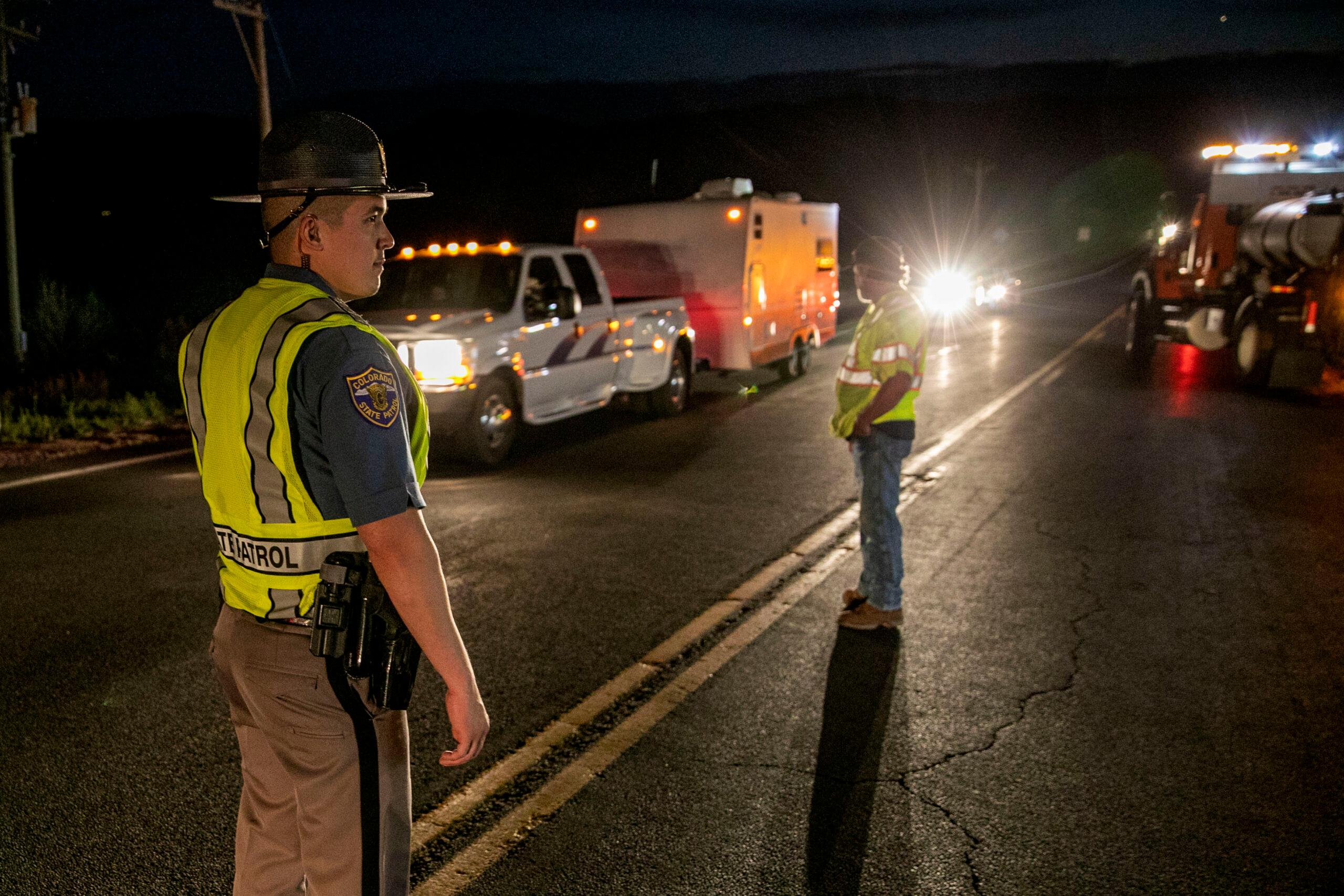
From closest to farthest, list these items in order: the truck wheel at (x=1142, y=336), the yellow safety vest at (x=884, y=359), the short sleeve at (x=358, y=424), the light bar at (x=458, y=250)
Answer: the short sleeve at (x=358, y=424) < the yellow safety vest at (x=884, y=359) < the light bar at (x=458, y=250) < the truck wheel at (x=1142, y=336)

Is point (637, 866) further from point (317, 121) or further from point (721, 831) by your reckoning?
point (317, 121)

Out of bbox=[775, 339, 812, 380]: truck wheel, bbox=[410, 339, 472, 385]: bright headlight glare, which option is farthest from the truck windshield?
bbox=[775, 339, 812, 380]: truck wheel

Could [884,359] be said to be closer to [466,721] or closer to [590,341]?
[466,721]

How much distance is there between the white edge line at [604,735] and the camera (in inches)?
139

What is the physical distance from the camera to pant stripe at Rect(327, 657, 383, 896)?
6.86 ft

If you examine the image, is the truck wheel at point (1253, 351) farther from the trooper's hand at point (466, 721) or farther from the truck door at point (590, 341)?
the trooper's hand at point (466, 721)

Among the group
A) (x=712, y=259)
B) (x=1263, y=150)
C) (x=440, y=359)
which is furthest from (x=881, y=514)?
(x=1263, y=150)

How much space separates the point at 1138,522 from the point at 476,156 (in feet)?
352

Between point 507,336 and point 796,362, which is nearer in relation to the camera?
point 507,336

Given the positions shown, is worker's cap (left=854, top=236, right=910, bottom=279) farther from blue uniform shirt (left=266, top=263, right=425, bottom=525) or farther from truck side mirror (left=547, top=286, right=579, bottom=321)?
truck side mirror (left=547, top=286, right=579, bottom=321)

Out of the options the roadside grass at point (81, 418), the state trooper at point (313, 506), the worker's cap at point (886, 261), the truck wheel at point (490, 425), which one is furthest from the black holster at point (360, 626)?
the roadside grass at point (81, 418)

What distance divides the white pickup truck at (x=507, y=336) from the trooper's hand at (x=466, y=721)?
713 cm

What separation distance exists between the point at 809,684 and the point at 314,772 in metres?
3.13

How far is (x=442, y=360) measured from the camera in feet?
32.2
